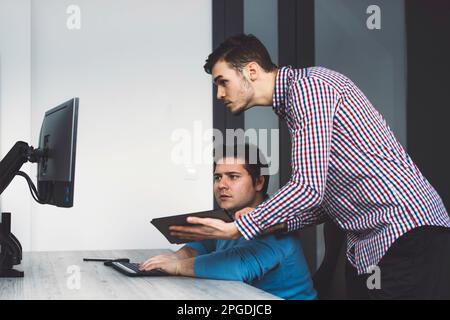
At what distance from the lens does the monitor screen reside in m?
1.72

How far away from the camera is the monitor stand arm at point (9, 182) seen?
1794 millimetres

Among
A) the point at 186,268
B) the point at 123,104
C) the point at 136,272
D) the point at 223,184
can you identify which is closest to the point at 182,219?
the point at 186,268

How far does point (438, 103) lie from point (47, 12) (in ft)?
6.96

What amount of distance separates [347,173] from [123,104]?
2.01 meters

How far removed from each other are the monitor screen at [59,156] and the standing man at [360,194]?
0.37 metres

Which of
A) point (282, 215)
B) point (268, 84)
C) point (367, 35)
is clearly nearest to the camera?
point (282, 215)

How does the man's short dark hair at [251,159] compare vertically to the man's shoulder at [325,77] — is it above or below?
below

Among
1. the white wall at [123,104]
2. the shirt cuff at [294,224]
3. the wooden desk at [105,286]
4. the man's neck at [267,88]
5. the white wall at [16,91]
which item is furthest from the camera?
the white wall at [123,104]

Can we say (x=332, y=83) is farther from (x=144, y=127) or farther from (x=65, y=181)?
(x=144, y=127)

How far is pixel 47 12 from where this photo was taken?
3268 mm

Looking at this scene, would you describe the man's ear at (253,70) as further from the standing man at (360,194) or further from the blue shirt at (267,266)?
the blue shirt at (267,266)

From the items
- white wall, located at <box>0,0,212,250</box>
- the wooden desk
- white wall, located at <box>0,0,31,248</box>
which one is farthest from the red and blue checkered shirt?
white wall, located at <box>0,0,31,248</box>

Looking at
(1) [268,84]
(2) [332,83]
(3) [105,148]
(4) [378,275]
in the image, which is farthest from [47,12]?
(4) [378,275]

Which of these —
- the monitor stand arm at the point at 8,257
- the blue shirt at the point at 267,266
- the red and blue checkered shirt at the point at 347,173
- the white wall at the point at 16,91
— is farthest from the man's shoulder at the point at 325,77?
the white wall at the point at 16,91
